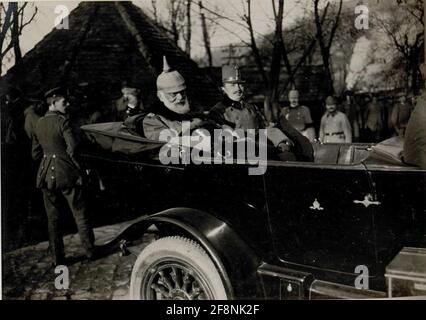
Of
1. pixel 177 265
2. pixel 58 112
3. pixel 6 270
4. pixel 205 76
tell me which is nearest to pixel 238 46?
pixel 205 76

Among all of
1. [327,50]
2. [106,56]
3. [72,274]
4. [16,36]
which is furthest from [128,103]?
[327,50]

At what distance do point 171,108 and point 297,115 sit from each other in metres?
1.93

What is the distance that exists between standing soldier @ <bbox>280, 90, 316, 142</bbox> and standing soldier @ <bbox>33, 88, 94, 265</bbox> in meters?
2.20

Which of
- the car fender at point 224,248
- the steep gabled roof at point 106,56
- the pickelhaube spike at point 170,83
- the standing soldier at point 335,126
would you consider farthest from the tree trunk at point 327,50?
the car fender at point 224,248

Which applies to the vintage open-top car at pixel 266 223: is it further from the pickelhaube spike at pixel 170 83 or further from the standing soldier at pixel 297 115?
Result: the standing soldier at pixel 297 115

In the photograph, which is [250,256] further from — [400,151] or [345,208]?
[400,151]

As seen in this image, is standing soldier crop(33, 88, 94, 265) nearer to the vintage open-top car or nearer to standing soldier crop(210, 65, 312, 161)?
the vintage open-top car

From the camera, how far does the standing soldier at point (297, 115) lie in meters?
4.30

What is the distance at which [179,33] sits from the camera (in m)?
3.80

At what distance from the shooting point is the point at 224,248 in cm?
238

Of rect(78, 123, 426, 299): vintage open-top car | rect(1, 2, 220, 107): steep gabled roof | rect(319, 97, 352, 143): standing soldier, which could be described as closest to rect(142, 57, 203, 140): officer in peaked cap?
rect(78, 123, 426, 299): vintage open-top car

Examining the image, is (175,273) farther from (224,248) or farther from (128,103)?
(128,103)

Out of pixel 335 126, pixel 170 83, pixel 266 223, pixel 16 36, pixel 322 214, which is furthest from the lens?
pixel 335 126

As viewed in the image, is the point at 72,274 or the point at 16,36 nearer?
the point at 72,274
